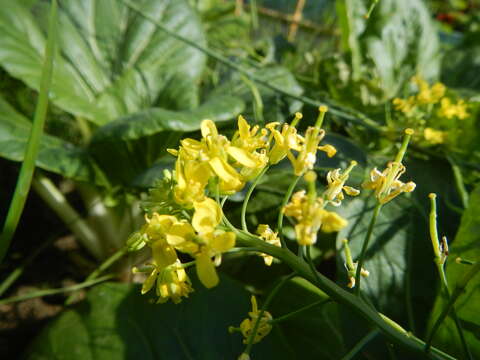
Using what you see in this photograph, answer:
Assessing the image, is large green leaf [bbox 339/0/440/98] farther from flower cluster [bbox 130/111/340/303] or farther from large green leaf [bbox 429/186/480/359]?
flower cluster [bbox 130/111/340/303]

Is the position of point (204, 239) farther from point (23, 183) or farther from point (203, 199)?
point (23, 183)

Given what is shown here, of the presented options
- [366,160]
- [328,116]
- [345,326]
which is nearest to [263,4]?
[328,116]

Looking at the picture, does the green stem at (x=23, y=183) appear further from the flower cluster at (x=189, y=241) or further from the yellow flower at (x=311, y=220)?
the yellow flower at (x=311, y=220)

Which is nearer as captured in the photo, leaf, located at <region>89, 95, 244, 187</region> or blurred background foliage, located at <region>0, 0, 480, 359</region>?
blurred background foliage, located at <region>0, 0, 480, 359</region>

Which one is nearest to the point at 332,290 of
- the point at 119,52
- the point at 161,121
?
the point at 161,121

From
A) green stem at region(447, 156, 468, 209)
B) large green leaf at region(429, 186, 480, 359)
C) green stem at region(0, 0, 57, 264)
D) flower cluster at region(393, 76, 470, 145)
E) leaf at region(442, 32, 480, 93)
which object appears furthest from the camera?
leaf at region(442, 32, 480, 93)

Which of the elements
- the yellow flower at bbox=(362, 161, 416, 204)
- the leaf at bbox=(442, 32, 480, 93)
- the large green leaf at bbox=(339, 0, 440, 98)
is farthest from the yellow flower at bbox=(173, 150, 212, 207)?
the leaf at bbox=(442, 32, 480, 93)
